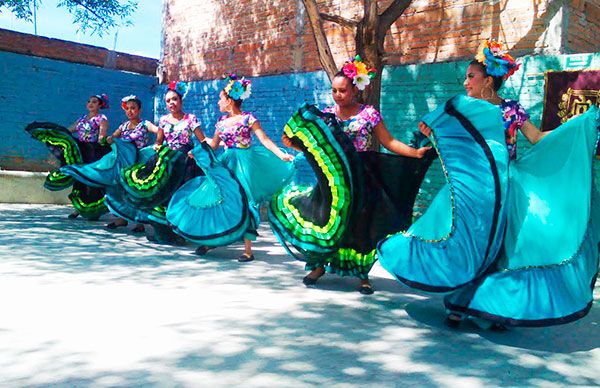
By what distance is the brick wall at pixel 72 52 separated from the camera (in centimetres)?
1157

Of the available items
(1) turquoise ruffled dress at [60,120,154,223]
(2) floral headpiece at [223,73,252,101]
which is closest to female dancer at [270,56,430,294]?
(2) floral headpiece at [223,73,252,101]

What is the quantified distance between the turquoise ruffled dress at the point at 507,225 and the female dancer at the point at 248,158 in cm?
270

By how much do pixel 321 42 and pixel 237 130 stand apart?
1.66 m

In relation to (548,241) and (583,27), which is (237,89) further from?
(583,27)

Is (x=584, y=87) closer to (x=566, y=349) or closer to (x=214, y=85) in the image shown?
(x=566, y=349)

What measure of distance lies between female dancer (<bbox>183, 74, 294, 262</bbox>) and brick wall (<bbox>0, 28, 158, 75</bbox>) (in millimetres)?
6770

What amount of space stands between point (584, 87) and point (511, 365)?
4404mm

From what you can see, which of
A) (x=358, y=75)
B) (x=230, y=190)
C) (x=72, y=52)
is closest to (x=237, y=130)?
(x=230, y=190)

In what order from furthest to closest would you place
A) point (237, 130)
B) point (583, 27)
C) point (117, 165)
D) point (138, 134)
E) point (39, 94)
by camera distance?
point (39, 94)
point (138, 134)
point (117, 165)
point (583, 27)
point (237, 130)

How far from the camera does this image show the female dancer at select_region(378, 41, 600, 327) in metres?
3.62

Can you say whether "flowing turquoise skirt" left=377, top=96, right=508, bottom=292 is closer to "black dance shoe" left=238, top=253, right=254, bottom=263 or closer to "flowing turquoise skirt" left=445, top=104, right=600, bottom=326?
"flowing turquoise skirt" left=445, top=104, right=600, bottom=326

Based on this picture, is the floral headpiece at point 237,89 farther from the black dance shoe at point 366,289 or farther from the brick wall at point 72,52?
the brick wall at point 72,52

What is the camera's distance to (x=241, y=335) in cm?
366

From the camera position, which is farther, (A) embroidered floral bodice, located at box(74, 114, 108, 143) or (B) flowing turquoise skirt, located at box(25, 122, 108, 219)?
(A) embroidered floral bodice, located at box(74, 114, 108, 143)
